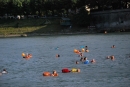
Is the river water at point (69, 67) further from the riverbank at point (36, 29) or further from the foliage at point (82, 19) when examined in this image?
the foliage at point (82, 19)

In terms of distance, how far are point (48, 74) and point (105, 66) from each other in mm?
7617

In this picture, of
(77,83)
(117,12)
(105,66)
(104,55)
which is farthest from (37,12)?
(77,83)

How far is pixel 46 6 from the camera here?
422 ft

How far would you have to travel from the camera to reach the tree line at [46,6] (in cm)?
12036

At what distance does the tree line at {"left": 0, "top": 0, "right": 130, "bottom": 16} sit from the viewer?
120 m

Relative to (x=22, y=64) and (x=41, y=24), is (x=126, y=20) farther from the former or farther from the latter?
(x=22, y=64)

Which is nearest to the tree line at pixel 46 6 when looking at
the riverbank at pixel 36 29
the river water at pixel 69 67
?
the riverbank at pixel 36 29

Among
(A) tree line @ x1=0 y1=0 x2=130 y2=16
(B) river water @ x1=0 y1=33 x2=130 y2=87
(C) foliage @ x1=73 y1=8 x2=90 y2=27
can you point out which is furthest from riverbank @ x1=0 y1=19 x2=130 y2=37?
(B) river water @ x1=0 y1=33 x2=130 y2=87

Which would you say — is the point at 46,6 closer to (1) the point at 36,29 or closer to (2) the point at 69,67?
(1) the point at 36,29

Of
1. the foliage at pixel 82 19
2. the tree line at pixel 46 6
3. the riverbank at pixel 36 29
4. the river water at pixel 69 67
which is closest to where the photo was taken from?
the river water at pixel 69 67

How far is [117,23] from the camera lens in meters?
111

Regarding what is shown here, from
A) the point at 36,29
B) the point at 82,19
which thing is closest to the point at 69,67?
the point at 82,19

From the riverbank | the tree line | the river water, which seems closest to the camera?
the river water

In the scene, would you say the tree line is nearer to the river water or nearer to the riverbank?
the riverbank
